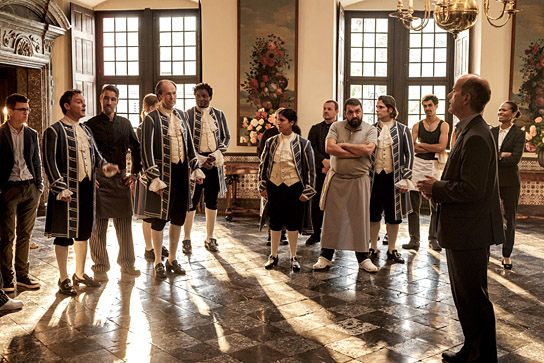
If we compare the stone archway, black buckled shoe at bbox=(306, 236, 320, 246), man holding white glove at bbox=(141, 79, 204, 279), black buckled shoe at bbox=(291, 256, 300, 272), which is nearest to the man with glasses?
man holding white glove at bbox=(141, 79, 204, 279)

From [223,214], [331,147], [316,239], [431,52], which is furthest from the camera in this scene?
[431,52]

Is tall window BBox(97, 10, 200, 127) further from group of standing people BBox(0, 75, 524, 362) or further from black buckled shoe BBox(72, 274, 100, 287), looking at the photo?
black buckled shoe BBox(72, 274, 100, 287)

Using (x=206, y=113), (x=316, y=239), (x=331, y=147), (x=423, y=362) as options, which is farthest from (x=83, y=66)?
(x=423, y=362)

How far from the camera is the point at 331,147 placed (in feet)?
19.1

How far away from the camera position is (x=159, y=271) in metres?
5.88

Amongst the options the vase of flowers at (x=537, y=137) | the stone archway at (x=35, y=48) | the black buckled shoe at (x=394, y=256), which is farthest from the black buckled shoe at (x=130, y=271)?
the vase of flowers at (x=537, y=137)

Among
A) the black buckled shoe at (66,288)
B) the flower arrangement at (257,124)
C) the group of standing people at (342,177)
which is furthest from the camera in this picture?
the flower arrangement at (257,124)

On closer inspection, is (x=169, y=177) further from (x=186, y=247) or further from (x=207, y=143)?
(x=186, y=247)

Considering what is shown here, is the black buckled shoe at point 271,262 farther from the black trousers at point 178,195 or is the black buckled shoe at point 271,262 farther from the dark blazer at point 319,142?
the dark blazer at point 319,142

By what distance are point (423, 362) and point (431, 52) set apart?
795cm

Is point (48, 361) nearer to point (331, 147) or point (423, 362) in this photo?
point (423, 362)

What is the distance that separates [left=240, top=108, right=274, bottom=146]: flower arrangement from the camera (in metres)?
9.74

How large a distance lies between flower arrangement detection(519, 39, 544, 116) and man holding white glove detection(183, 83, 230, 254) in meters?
4.80

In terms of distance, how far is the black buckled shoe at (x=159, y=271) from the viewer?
5.84m
